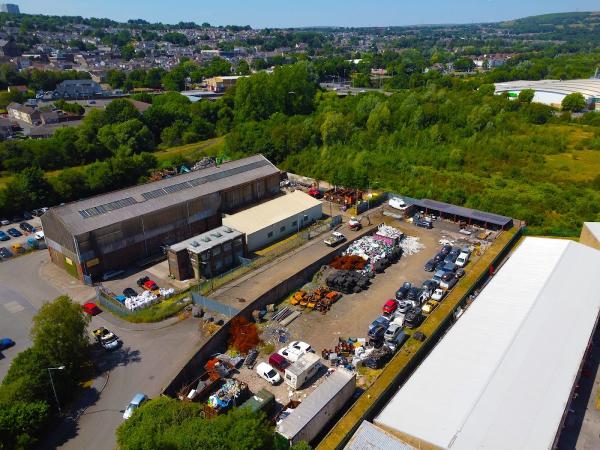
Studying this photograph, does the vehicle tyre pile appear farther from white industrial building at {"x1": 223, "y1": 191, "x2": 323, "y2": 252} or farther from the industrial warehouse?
the industrial warehouse

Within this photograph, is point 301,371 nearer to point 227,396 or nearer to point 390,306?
point 227,396

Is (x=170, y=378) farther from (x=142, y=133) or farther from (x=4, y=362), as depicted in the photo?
(x=142, y=133)

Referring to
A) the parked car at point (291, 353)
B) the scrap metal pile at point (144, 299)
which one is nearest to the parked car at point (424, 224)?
the parked car at point (291, 353)

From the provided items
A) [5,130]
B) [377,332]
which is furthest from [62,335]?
[5,130]

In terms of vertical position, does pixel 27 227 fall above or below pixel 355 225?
below

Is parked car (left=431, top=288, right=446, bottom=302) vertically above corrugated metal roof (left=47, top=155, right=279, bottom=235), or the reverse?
corrugated metal roof (left=47, top=155, right=279, bottom=235)

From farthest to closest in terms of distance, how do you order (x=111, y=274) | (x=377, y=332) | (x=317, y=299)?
(x=111, y=274)
(x=317, y=299)
(x=377, y=332)

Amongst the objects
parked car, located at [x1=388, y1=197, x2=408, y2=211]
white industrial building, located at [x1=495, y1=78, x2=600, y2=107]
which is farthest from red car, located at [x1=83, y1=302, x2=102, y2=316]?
white industrial building, located at [x1=495, y1=78, x2=600, y2=107]
